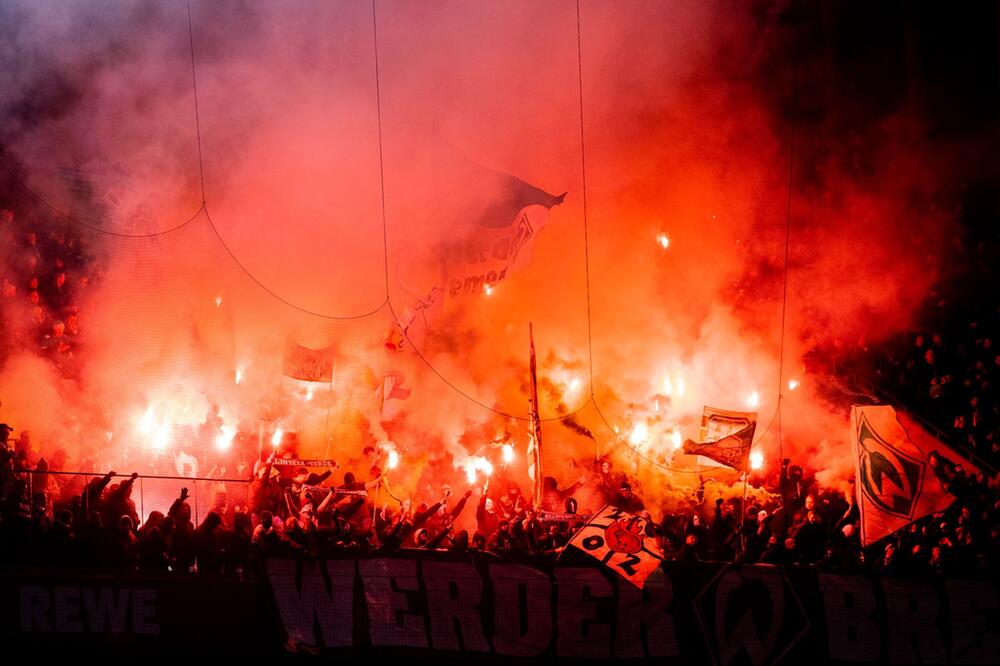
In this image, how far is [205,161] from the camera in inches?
558

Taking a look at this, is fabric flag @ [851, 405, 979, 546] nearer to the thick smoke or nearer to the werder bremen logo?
the werder bremen logo

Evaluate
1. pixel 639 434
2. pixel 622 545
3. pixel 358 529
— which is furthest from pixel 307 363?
pixel 622 545

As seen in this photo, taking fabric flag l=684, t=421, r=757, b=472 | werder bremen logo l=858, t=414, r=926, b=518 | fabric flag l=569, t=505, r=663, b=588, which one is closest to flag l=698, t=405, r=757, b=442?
fabric flag l=684, t=421, r=757, b=472

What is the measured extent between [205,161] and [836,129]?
9.79m

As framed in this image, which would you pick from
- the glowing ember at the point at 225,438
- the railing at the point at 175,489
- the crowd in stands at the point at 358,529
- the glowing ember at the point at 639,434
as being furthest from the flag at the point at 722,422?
the glowing ember at the point at 225,438

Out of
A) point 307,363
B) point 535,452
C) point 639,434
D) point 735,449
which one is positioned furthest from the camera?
point 639,434

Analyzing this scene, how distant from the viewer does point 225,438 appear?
1333 centimetres

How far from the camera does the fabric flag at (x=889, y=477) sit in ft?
30.7

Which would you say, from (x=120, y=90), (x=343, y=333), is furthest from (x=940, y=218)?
(x=120, y=90)

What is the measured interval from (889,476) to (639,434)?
193 inches

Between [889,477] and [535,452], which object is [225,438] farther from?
[889,477]

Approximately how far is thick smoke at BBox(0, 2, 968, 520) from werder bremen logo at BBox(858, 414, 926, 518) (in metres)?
3.03

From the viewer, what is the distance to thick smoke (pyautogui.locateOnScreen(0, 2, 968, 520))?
1313cm

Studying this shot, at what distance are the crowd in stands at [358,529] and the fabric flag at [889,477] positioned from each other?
0.15 m
